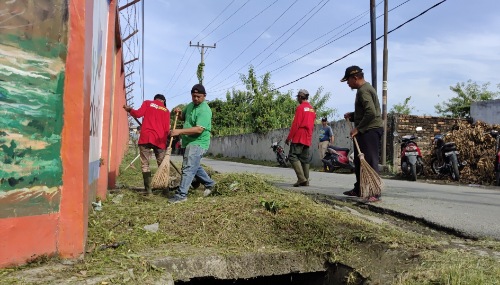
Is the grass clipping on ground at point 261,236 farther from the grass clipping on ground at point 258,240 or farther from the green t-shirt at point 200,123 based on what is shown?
the green t-shirt at point 200,123

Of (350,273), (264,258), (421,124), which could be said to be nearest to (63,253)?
(264,258)

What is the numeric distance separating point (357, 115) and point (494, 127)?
8.00 meters

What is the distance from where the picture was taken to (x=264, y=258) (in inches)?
138

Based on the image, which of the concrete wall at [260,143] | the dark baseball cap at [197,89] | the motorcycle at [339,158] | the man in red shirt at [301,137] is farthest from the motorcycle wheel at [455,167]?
the dark baseball cap at [197,89]

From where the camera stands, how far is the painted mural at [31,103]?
106 inches

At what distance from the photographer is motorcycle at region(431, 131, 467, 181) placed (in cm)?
1115

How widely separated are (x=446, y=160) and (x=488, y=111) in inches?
180

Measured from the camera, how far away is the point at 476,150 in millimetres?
11656


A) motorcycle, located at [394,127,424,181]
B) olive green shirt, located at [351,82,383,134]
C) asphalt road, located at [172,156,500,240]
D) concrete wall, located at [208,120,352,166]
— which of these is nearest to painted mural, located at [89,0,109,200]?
olive green shirt, located at [351,82,383,134]

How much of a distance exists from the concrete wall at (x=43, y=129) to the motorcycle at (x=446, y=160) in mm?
10339

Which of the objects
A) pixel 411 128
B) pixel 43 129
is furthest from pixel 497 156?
pixel 43 129

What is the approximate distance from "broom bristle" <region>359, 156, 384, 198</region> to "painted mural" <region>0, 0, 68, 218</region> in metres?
3.83

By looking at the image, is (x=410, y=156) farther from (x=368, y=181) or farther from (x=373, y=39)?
(x=368, y=181)

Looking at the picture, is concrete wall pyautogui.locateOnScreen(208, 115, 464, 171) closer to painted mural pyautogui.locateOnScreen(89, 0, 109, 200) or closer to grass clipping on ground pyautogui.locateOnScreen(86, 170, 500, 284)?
grass clipping on ground pyautogui.locateOnScreen(86, 170, 500, 284)
